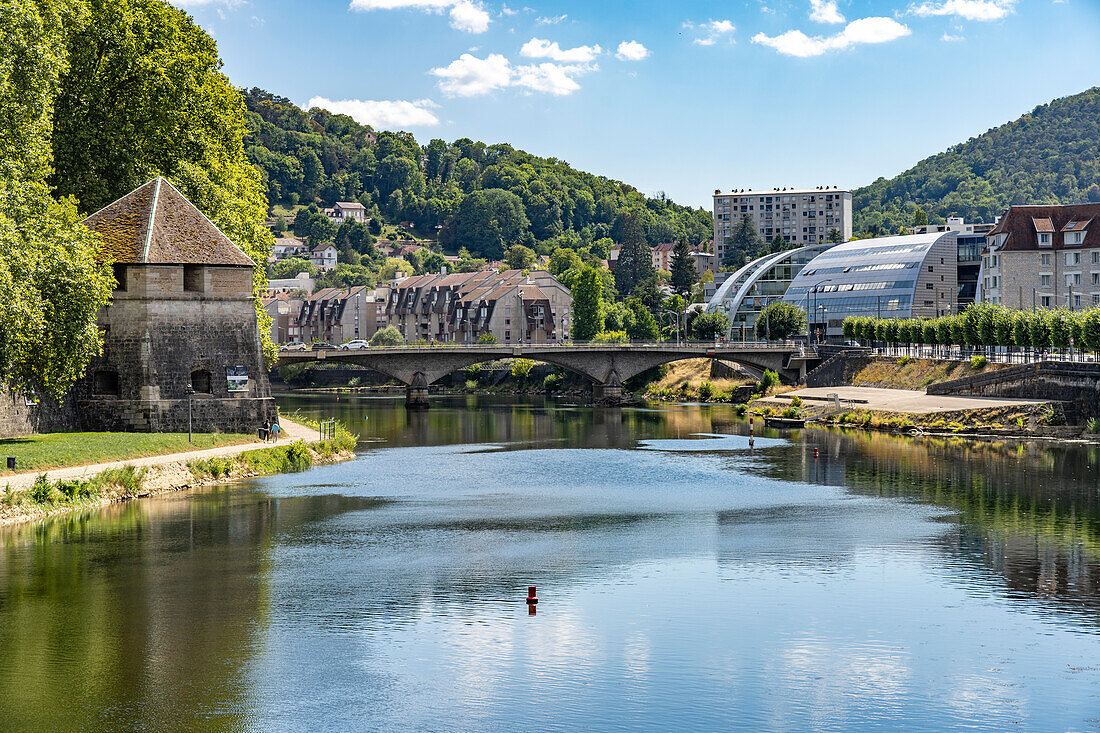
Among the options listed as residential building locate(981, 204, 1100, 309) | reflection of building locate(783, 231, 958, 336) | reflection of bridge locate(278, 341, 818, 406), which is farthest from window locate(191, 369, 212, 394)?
reflection of building locate(783, 231, 958, 336)

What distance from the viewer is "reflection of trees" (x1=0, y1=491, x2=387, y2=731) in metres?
21.0

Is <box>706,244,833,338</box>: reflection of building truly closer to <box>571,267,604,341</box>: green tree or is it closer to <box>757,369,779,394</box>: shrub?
<box>571,267,604,341</box>: green tree

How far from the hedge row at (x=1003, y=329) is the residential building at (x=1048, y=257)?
1408cm

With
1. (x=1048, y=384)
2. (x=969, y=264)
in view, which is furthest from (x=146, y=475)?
(x=969, y=264)

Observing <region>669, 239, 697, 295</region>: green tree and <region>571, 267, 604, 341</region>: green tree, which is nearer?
<region>571, 267, 604, 341</region>: green tree

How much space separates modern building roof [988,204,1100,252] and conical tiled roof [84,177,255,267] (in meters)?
81.4

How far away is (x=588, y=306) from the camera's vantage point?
502 feet

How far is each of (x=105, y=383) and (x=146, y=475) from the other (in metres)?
11.3

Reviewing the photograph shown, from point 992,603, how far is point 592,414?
72349 mm

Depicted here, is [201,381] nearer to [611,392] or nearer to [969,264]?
[611,392]

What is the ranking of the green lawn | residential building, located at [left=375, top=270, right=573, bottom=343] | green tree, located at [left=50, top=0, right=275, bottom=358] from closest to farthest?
the green lawn → green tree, located at [left=50, top=0, right=275, bottom=358] → residential building, located at [left=375, top=270, right=573, bottom=343]

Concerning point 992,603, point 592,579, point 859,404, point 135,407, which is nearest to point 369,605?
point 592,579

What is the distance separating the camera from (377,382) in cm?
15275

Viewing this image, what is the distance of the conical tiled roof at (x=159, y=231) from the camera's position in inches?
2079
